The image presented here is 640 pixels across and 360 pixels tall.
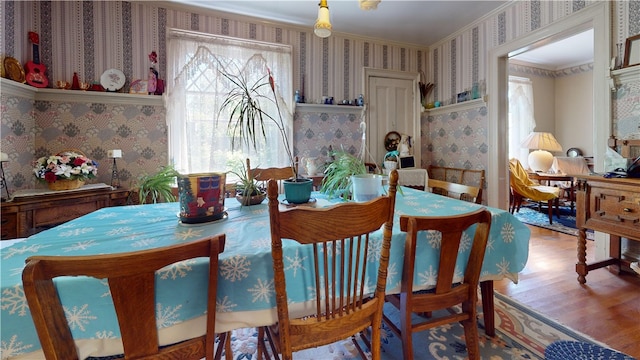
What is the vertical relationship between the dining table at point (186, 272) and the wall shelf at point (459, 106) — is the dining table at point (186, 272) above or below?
below

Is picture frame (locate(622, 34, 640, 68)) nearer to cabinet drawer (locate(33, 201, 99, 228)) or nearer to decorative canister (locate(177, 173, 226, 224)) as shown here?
decorative canister (locate(177, 173, 226, 224))

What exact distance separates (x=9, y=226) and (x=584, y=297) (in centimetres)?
421

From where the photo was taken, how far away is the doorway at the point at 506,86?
2.36 m

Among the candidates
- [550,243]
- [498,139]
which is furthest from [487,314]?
[498,139]

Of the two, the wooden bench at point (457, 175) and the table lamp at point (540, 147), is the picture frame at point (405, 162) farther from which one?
the table lamp at point (540, 147)

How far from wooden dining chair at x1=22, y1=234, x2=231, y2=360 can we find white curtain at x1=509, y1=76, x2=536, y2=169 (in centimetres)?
631

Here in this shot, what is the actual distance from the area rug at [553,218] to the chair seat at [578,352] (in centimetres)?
218

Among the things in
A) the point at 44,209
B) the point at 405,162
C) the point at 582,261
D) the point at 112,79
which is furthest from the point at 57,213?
the point at 582,261

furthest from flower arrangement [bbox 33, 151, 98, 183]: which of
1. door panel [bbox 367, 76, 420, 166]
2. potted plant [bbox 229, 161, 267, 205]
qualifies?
door panel [bbox 367, 76, 420, 166]

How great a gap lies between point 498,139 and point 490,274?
8.80 feet

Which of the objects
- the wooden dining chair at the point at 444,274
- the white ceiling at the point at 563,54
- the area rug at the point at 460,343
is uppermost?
the white ceiling at the point at 563,54

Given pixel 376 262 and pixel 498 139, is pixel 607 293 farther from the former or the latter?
pixel 376 262

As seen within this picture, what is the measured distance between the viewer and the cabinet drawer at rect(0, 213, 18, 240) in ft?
6.39

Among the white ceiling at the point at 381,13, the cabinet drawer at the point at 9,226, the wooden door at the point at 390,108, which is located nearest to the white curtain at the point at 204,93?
the white ceiling at the point at 381,13
